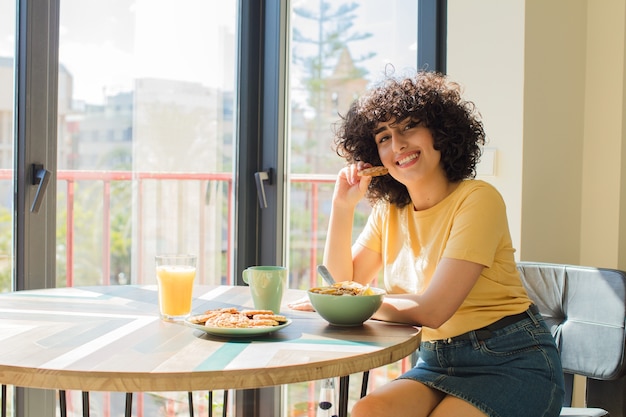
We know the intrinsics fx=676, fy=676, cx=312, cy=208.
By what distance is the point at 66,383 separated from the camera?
100cm

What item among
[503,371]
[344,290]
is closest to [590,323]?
[503,371]

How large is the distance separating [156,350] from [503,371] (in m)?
0.80

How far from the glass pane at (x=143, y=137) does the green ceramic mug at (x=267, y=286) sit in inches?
37.3

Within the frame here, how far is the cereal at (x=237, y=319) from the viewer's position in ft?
4.18

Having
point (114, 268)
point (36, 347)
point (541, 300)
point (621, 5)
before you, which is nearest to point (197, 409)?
point (114, 268)

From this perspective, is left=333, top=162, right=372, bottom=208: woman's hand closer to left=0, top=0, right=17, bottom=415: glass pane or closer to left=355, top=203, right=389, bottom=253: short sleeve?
left=355, top=203, right=389, bottom=253: short sleeve

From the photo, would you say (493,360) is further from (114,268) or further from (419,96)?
(114,268)

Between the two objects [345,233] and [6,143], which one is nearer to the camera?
[345,233]

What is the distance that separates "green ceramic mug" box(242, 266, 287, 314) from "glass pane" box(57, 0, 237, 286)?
949 millimetres

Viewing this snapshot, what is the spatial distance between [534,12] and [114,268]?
5.78ft

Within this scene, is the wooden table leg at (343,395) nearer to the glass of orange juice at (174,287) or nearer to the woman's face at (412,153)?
the glass of orange juice at (174,287)

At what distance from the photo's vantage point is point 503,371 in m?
1.51

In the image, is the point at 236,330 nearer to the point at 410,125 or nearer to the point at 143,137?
the point at 410,125

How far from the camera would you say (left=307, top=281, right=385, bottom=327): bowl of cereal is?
1.35 meters
